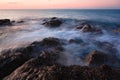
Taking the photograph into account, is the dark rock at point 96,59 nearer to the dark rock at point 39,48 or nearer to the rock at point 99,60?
the rock at point 99,60

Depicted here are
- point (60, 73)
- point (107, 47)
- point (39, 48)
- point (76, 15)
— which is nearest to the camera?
point (60, 73)

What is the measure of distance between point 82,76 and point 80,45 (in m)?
5.70

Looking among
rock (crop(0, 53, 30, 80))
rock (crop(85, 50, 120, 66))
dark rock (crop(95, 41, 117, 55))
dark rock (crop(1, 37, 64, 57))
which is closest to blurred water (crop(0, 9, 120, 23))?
dark rock (crop(95, 41, 117, 55))

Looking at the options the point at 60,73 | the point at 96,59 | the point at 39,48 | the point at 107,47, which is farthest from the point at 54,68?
the point at 107,47

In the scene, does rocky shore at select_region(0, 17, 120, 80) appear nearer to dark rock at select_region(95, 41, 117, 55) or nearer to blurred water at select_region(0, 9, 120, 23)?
dark rock at select_region(95, 41, 117, 55)

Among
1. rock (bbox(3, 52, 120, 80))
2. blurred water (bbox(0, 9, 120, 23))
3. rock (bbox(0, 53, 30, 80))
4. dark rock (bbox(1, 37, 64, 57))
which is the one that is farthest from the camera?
blurred water (bbox(0, 9, 120, 23))

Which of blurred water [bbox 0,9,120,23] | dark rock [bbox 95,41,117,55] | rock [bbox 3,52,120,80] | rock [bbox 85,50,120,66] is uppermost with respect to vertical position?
rock [bbox 3,52,120,80]

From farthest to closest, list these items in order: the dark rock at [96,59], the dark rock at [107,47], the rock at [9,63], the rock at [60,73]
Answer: the dark rock at [107,47], the dark rock at [96,59], the rock at [9,63], the rock at [60,73]

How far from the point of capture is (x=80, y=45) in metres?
11.6

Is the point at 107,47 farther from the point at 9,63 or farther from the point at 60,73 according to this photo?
the point at 9,63

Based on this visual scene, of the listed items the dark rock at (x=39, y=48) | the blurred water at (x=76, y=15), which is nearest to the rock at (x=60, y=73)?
the dark rock at (x=39, y=48)

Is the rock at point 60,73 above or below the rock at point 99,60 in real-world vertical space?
above

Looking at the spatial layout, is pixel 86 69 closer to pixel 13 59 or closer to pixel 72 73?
pixel 72 73

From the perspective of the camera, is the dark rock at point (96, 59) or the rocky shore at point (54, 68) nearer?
the rocky shore at point (54, 68)
